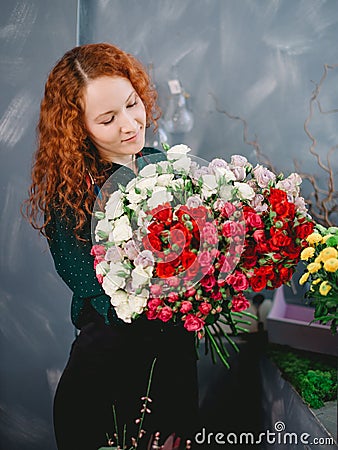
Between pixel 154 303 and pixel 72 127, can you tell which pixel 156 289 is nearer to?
pixel 154 303

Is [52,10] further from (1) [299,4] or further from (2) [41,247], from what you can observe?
(1) [299,4]

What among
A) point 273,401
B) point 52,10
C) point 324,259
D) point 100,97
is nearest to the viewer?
point 324,259

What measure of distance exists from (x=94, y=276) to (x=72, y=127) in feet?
1.43

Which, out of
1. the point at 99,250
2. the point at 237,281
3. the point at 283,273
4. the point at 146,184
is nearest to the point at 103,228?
the point at 99,250

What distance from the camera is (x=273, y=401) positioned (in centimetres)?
228

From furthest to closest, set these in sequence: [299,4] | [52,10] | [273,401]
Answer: [299,4] < [273,401] < [52,10]

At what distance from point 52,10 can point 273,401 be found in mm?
1599

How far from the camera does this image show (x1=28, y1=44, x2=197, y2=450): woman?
1772mm

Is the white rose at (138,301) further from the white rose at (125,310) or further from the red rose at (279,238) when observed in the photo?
the red rose at (279,238)

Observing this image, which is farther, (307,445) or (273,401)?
(273,401)

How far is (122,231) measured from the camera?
5.01 ft

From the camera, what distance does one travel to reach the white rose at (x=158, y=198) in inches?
60.0

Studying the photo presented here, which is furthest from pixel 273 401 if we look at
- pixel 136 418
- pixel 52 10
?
pixel 52 10

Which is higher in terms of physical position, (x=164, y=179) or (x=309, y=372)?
(x=164, y=179)
